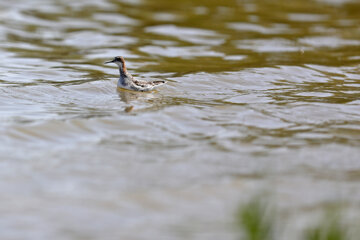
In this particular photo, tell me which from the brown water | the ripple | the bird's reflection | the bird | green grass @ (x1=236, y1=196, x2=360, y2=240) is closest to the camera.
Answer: green grass @ (x1=236, y1=196, x2=360, y2=240)

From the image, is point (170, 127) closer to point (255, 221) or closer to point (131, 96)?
point (131, 96)

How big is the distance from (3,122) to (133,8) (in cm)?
1347

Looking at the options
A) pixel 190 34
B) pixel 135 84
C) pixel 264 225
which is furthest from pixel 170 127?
pixel 190 34

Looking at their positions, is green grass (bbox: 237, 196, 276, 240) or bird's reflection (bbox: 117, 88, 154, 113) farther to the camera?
bird's reflection (bbox: 117, 88, 154, 113)

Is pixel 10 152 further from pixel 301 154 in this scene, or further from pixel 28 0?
pixel 28 0

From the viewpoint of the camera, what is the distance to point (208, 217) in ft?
22.5

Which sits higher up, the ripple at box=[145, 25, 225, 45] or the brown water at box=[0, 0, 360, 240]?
the ripple at box=[145, 25, 225, 45]

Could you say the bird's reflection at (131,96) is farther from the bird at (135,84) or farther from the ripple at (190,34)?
the ripple at (190,34)

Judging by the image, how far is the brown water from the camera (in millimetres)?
7000

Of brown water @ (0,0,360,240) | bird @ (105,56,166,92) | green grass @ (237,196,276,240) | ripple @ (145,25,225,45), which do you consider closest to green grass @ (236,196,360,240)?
green grass @ (237,196,276,240)

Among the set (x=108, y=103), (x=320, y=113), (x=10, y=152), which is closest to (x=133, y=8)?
(x=108, y=103)

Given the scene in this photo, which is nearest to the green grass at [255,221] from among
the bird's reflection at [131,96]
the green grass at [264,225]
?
the green grass at [264,225]

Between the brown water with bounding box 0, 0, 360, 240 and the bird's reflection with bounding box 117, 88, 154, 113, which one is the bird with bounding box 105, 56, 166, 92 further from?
the brown water with bounding box 0, 0, 360, 240

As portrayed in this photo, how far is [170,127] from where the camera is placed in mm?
10055
